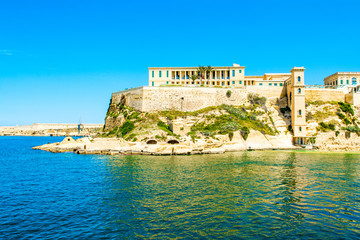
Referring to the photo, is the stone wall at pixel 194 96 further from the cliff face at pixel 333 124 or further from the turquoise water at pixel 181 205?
Result: the turquoise water at pixel 181 205

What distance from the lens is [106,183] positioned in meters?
22.1

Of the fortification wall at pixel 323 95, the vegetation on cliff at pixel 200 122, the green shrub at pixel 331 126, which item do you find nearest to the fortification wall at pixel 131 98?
the vegetation on cliff at pixel 200 122

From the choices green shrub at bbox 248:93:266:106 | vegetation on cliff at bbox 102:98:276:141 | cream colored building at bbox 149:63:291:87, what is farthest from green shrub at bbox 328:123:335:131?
cream colored building at bbox 149:63:291:87

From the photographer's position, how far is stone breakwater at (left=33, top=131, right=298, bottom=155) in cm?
4366

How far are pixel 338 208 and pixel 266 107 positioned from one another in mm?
48278

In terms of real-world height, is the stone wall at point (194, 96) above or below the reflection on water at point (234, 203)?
above

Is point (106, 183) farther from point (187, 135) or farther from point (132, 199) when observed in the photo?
point (187, 135)

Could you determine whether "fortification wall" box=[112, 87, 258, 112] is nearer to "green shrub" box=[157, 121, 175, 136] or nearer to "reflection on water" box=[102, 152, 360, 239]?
"green shrub" box=[157, 121, 175, 136]

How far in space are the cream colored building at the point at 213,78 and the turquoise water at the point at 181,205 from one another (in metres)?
42.1

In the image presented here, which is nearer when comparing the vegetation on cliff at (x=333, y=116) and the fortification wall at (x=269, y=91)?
the vegetation on cliff at (x=333, y=116)

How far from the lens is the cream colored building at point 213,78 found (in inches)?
2594

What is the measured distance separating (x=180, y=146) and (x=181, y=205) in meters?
28.4

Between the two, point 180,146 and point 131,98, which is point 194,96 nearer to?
point 131,98

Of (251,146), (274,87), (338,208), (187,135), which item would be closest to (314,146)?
(251,146)
